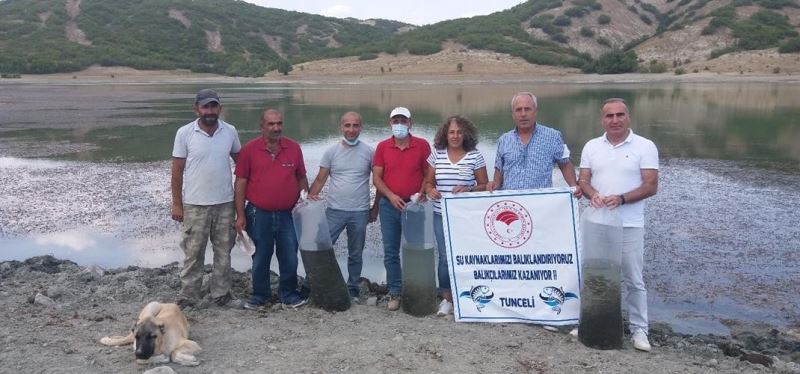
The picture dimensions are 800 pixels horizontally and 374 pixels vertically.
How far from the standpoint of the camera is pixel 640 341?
5.64 m

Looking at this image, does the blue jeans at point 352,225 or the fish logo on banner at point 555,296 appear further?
the blue jeans at point 352,225

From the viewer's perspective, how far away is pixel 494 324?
20.2 ft

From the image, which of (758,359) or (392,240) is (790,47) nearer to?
(758,359)

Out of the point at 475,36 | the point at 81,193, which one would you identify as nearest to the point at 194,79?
the point at 475,36

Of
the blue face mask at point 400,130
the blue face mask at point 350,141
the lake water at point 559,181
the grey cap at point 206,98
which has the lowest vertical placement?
the lake water at point 559,181

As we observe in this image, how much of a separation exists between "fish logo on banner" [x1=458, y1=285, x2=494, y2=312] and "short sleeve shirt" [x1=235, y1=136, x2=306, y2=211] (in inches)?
73.1

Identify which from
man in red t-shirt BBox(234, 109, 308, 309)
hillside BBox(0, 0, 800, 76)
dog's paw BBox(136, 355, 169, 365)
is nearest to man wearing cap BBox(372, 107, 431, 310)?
man in red t-shirt BBox(234, 109, 308, 309)

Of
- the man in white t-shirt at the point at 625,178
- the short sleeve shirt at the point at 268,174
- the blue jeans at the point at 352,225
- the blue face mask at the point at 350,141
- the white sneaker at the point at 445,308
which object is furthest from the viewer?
the blue jeans at the point at 352,225

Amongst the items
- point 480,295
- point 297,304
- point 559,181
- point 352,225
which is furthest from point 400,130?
point 559,181

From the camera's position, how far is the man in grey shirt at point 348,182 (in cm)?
660

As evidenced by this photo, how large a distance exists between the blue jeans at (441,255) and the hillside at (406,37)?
6532 cm

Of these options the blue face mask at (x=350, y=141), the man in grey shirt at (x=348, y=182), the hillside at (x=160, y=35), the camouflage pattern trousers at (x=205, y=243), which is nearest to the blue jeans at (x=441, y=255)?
the man in grey shirt at (x=348, y=182)

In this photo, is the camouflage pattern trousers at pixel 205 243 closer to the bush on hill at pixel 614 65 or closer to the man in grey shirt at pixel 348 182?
the man in grey shirt at pixel 348 182

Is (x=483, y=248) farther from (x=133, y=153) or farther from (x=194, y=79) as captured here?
(x=194, y=79)
